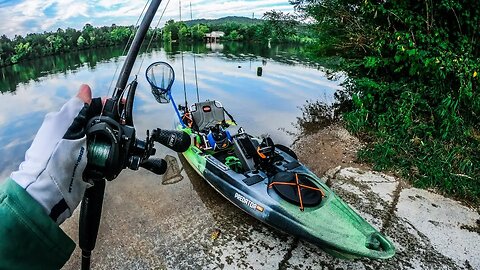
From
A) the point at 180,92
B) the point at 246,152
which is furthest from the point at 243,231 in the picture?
the point at 180,92

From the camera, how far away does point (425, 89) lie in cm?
647

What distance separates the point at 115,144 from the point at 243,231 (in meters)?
3.87

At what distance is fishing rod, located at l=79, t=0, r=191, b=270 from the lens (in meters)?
0.87

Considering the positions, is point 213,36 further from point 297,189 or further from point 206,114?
point 297,189

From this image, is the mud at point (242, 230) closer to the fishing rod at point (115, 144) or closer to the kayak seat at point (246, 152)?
the kayak seat at point (246, 152)

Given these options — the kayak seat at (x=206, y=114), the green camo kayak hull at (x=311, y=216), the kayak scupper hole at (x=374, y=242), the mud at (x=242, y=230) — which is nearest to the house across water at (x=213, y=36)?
the kayak seat at (x=206, y=114)

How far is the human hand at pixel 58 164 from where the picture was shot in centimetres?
72

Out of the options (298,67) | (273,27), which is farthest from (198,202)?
(298,67)

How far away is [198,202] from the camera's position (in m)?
5.31

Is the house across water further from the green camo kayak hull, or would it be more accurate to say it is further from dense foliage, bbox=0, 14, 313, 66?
the green camo kayak hull

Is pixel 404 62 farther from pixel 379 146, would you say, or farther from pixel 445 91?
pixel 379 146

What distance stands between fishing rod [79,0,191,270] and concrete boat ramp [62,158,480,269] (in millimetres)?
2991

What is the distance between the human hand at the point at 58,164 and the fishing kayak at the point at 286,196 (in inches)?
130

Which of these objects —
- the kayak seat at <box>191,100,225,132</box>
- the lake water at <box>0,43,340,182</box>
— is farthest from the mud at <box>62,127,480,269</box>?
the lake water at <box>0,43,340,182</box>
